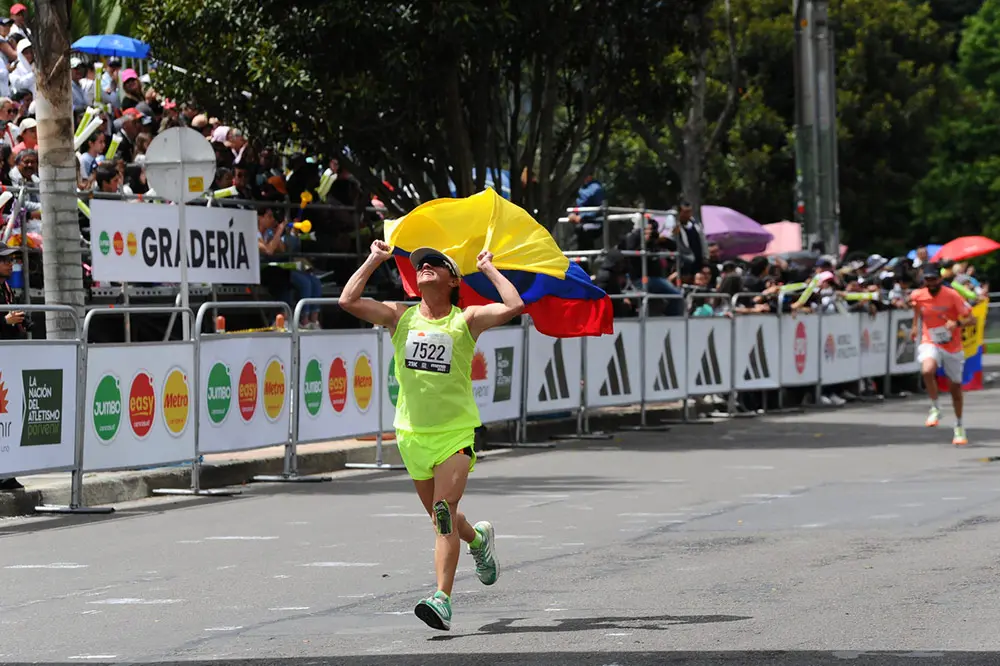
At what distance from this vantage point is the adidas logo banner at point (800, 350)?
87.0 ft

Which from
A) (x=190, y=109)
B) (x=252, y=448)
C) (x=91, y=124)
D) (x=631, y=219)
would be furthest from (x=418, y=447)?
(x=631, y=219)

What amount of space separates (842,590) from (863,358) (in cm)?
2035

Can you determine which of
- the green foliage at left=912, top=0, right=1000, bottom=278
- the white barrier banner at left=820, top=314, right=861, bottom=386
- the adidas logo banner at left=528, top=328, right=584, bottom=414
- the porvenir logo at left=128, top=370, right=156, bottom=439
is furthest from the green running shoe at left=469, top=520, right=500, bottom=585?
the green foliage at left=912, top=0, right=1000, bottom=278

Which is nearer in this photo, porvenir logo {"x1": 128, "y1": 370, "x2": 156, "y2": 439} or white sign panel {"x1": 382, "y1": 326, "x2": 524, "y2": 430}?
porvenir logo {"x1": 128, "y1": 370, "x2": 156, "y2": 439}

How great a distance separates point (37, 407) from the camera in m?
13.5

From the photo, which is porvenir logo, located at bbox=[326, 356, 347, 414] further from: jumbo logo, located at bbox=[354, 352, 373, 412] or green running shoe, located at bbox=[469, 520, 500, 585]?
green running shoe, located at bbox=[469, 520, 500, 585]

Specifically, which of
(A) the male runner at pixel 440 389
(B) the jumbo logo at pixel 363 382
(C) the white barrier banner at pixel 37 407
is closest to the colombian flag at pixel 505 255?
(A) the male runner at pixel 440 389

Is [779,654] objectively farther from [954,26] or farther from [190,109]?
[954,26]

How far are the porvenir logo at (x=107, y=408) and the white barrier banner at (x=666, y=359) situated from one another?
31.6 feet

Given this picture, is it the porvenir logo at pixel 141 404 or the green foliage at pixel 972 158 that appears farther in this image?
the green foliage at pixel 972 158

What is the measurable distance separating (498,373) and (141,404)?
600cm

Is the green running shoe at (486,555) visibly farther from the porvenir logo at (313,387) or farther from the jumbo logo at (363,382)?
the jumbo logo at (363,382)

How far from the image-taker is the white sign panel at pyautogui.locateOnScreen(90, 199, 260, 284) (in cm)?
1786

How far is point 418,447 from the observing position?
8.72 metres
